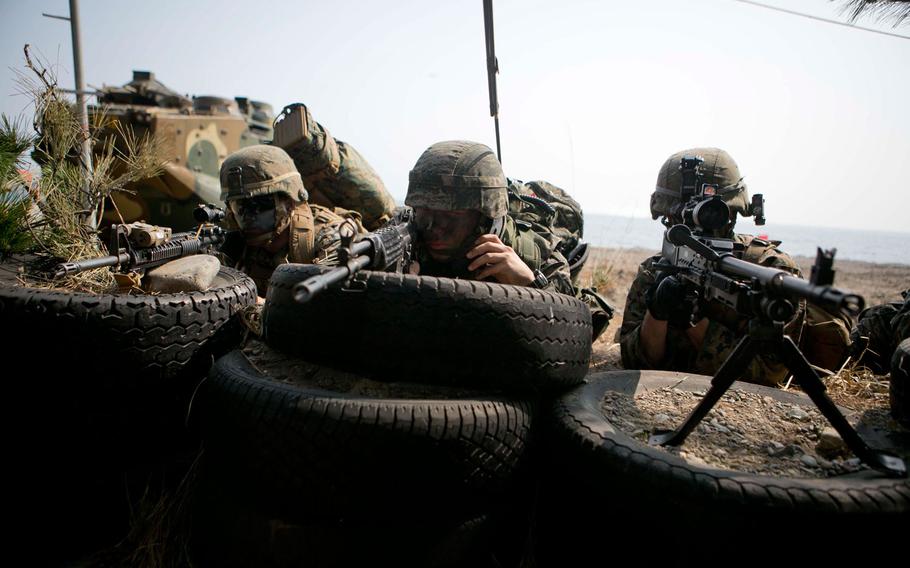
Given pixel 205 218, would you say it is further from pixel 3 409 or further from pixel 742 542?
pixel 742 542

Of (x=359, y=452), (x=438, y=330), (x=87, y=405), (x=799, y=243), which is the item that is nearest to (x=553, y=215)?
(x=438, y=330)

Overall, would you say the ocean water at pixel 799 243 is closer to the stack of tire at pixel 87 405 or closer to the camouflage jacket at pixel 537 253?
the camouflage jacket at pixel 537 253

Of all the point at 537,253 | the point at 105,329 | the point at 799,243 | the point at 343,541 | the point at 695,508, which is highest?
the point at 537,253

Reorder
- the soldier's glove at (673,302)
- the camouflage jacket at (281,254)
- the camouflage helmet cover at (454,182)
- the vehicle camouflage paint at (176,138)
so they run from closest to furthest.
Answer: the soldier's glove at (673,302) → the camouflage helmet cover at (454,182) → the camouflage jacket at (281,254) → the vehicle camouflage paint at (176,138)

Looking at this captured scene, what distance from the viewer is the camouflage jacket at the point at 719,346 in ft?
11.5

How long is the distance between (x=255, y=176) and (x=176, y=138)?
6.22m

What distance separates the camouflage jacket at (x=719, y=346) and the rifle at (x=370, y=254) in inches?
53.7

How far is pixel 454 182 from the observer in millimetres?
3232

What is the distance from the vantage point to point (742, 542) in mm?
1795

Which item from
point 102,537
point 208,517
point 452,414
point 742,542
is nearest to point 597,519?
point 742,542

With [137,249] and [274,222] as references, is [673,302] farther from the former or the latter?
[137,249]

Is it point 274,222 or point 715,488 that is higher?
point 274,222

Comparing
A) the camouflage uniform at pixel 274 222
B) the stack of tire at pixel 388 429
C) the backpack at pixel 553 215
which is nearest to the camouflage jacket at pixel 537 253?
the backpack at pixel 553 215

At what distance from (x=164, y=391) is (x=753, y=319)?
2.31m
